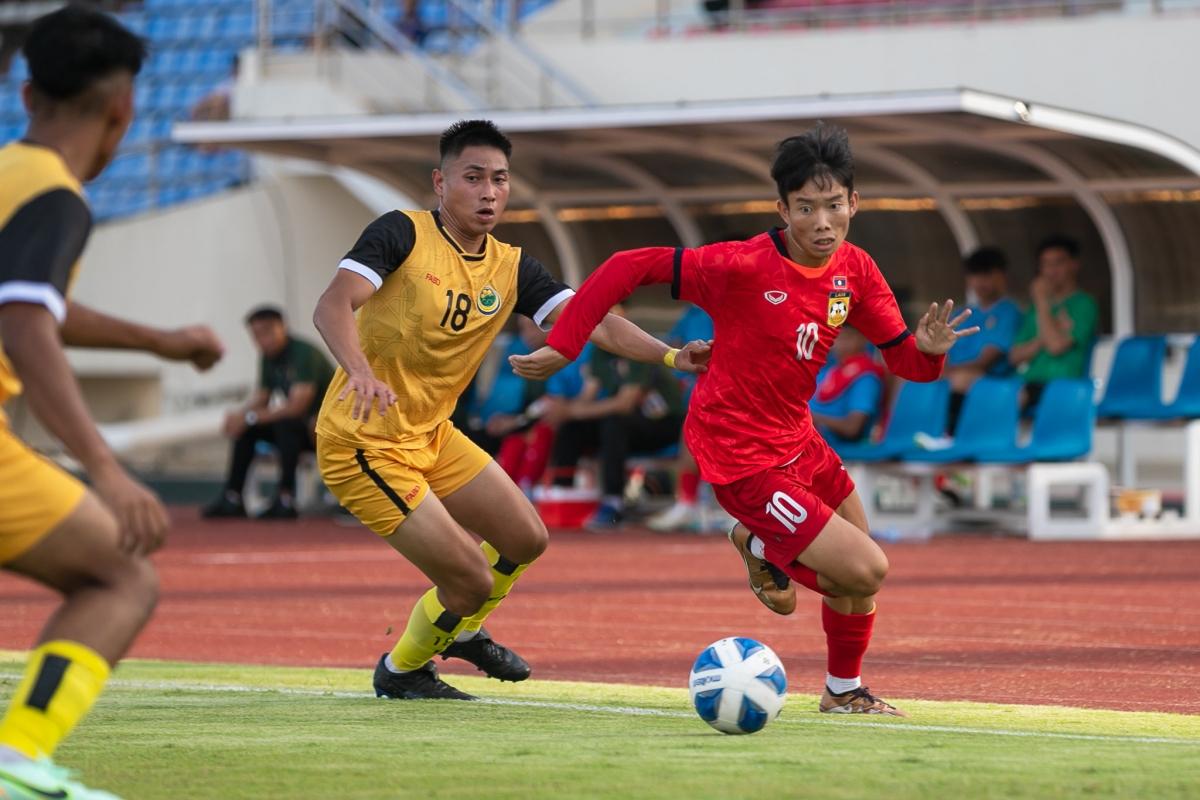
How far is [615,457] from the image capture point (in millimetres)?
17703

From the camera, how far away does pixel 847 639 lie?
7414 mm

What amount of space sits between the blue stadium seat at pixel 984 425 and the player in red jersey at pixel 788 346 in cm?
880

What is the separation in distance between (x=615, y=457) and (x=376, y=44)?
296 inches

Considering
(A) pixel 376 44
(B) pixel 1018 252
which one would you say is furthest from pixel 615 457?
(A) pixel 376 44

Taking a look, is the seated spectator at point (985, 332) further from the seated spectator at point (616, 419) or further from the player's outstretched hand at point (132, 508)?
the player's outstretched hand at point (132, 508)

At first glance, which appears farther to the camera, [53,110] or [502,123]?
[502,123]

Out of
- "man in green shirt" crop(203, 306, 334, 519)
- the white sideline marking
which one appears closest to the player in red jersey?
the white sideline marking

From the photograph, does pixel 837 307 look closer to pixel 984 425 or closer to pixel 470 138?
pixel 470 138

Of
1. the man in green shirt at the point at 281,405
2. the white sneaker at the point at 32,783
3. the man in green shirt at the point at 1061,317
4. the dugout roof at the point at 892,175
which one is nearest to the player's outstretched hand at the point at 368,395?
the white sneaker at the point at 32,783

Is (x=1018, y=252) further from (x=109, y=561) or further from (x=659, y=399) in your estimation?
(x=109, y=561)

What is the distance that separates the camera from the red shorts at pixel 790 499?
7.26 meters

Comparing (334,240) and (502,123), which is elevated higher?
(502,123)

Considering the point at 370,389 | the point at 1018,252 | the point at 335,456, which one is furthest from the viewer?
the point at 1018,252

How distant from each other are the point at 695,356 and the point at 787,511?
2.32ft
